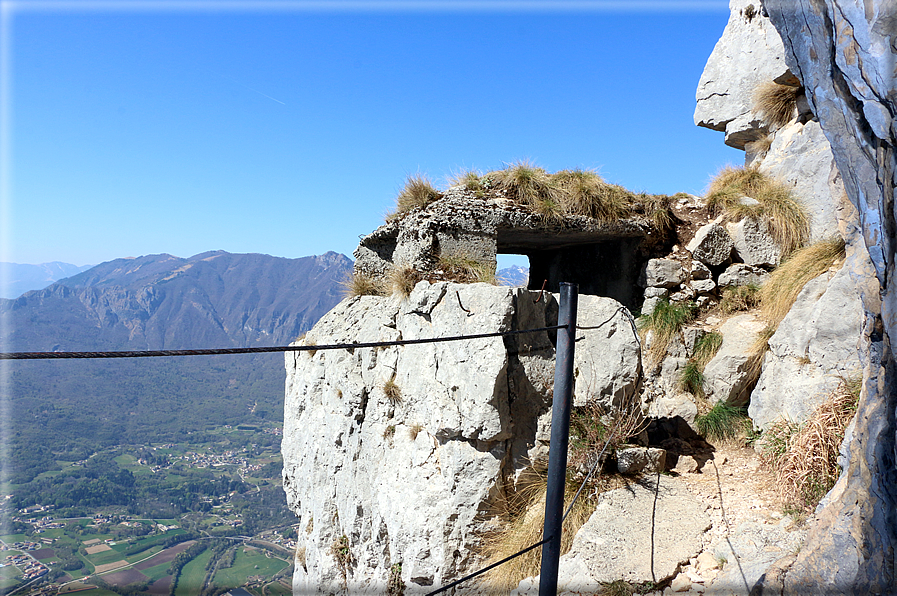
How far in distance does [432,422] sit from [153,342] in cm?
10283

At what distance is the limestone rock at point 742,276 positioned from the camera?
6.93m

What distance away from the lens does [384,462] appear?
5.49m

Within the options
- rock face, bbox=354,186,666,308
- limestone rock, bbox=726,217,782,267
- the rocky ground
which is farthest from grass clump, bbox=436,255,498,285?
limestone rock, bbox=726,217,782,267

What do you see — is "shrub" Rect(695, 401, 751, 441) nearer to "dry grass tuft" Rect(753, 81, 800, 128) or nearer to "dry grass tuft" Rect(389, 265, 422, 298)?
"dry grass tuft" Rect(389, 265, 422, 298)

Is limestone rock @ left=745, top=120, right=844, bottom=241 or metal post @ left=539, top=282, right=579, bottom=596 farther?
limestone rock @ left=745, top=120, right=844, bottom=241

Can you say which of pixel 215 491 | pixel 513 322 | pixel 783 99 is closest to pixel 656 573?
pixel 513 322

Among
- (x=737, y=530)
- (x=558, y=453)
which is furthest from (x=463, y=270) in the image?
(x=558, y=453)

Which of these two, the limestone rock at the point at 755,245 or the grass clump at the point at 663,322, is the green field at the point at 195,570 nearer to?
Result: the grass clump at the point at 663,322

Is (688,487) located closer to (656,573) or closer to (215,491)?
(656,573)

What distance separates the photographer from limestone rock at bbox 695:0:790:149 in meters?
8.36

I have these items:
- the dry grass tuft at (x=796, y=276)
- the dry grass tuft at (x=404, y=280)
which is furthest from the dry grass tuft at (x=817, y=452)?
the dry grass tuft at (x=404, y=280)

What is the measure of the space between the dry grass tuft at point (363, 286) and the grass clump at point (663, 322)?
3.58 meters

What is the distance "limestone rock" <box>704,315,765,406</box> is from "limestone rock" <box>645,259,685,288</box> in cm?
107

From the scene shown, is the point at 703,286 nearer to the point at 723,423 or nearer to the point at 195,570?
the point at 723,423
